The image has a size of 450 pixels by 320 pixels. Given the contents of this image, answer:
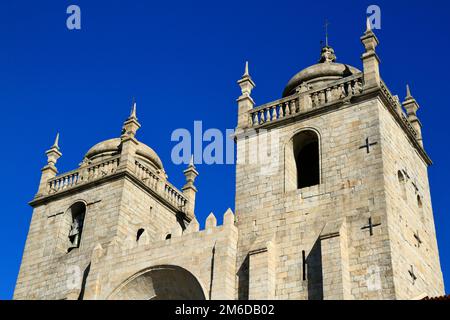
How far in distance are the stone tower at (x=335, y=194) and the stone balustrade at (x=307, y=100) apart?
36 mm

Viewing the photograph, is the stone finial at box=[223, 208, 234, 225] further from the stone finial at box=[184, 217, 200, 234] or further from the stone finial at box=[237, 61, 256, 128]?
the stone finial at box=[237, 61, 256, 128]

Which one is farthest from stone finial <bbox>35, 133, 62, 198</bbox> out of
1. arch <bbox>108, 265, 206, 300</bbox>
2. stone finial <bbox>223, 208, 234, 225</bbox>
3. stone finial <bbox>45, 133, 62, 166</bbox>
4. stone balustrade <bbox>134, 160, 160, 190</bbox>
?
stone finial <bbox>223, 208, 234, 225</bbox>

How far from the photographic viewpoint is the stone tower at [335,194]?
19875 mm

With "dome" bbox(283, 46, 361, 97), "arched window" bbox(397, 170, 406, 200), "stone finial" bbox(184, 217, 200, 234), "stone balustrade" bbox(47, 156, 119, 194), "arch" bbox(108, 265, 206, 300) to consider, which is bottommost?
"arch" bbox(108, 265, 206, 300)

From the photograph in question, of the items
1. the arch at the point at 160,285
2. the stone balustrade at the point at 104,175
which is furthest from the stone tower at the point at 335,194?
the stone balustrade at the point at 104,175

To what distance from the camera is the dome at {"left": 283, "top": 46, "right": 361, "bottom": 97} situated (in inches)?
1022

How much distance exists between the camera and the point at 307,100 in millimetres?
24094

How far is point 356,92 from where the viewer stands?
75.5 feet

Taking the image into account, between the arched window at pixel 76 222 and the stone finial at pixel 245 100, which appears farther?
the arched window at pixel 76 222

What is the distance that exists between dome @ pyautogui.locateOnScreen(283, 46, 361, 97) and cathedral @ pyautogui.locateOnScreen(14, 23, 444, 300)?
2.1 inches

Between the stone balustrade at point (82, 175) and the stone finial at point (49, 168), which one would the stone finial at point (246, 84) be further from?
the stone finial at point (49, 168)

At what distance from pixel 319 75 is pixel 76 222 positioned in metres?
11.2

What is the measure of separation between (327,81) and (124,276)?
10.1m
